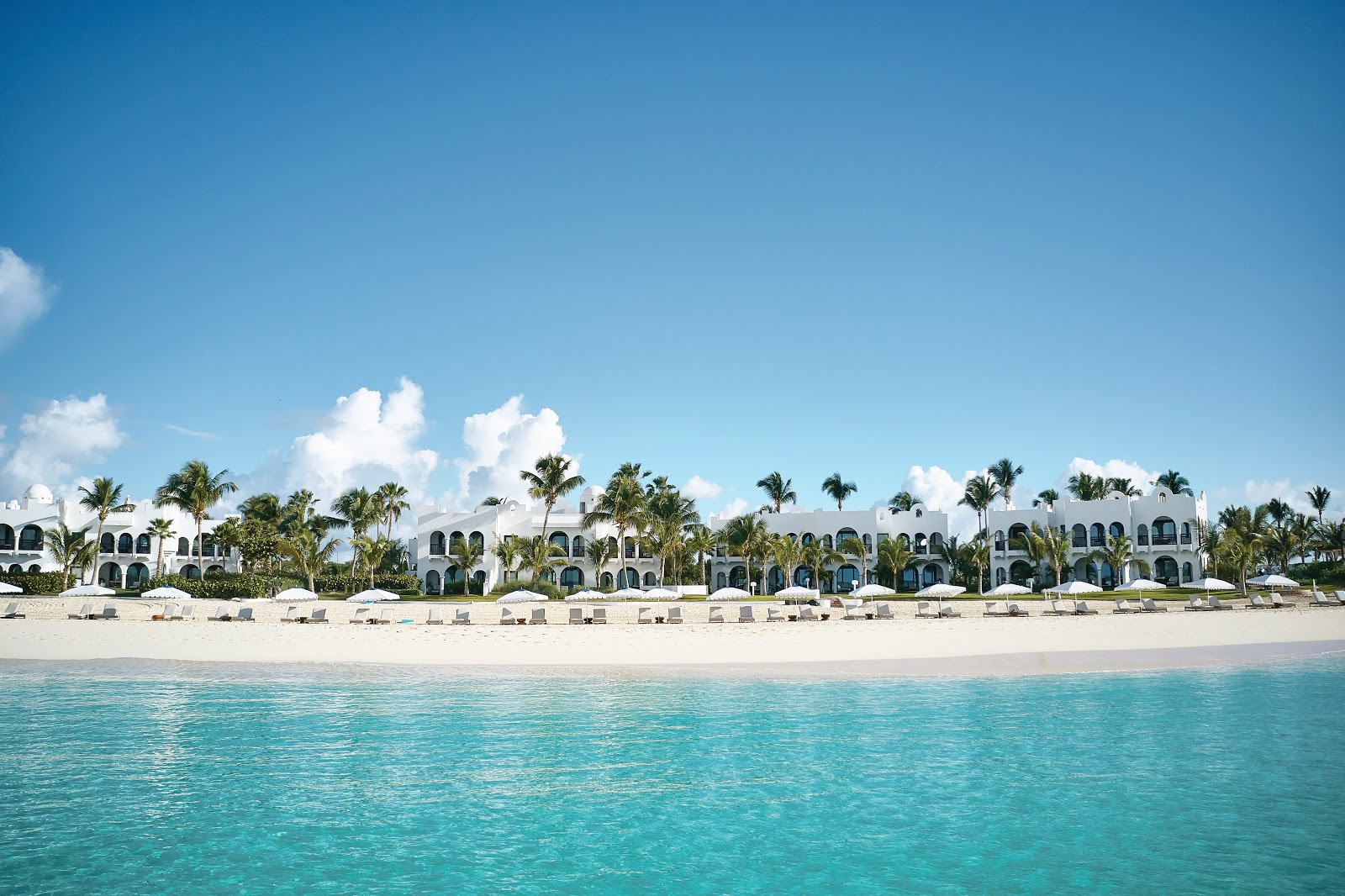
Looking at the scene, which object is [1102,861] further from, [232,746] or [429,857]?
[232,746]

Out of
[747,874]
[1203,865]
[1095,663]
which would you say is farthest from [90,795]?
[1095,663]

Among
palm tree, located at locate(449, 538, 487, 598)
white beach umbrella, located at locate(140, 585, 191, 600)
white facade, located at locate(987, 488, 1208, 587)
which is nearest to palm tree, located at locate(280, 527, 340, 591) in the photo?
Result: palm tree, located at locate(449, 538, 487, 598)

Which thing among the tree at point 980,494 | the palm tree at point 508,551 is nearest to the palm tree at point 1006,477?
the tree at point 980,494

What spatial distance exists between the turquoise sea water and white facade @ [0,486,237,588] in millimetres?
51850

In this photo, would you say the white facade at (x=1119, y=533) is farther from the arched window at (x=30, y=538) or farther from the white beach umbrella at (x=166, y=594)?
the arched window at (x=30, y=538)

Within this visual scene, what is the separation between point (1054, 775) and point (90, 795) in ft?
39.0

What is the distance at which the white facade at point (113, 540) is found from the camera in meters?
58.9

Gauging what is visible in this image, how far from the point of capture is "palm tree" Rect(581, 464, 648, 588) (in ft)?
178

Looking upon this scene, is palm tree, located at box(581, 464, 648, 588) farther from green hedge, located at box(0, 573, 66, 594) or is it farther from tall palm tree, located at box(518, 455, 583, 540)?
green hedge, located at box(0, 573, 66, 594)

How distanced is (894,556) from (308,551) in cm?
3520

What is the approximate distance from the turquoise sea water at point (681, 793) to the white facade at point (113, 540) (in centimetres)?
5185

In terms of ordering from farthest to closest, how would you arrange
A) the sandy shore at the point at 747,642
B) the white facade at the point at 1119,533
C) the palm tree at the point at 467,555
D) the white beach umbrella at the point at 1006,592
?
the white facade at the point at 1119,533 < the palm tree at the point at 467,555 < the white beach umbrella at the point at 1006,592 < the sandy shore at the point at 747,642

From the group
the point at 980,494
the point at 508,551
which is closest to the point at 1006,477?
the point at 980,494

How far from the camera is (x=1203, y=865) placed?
8.15 meters
